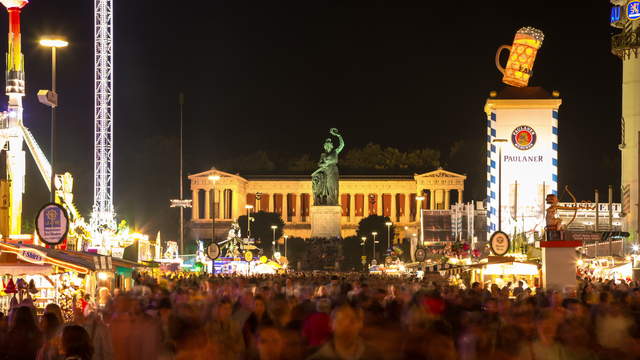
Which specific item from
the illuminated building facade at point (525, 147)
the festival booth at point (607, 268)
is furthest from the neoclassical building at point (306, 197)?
the festival booth at point (607, 268)

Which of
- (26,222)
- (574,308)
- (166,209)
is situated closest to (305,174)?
Answer: (166,209)

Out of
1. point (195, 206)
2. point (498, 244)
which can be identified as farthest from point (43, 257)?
point (195, 206)

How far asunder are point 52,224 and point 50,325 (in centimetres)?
1052

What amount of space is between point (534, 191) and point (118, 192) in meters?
102

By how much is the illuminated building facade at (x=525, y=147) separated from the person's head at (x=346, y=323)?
1668 inches

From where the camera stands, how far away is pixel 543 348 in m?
9.69

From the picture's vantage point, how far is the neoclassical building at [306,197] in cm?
15688

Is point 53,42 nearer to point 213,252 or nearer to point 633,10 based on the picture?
point 213,252

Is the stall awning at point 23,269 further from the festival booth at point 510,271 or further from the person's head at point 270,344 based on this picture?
the person's head at point 270,344

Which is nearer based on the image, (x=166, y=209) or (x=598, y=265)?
(x=598, y=265)

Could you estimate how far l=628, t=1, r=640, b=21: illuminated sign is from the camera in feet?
179

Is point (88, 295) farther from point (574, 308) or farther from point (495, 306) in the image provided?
point (574, 308)

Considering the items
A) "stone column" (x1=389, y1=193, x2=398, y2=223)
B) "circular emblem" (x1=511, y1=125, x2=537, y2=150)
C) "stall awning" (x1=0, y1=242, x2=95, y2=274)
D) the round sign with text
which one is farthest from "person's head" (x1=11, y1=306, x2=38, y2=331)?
"stone column" (x1=389, y1=193, x2=398, y2=223)

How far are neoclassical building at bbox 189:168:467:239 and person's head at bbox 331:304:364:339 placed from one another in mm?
146749
